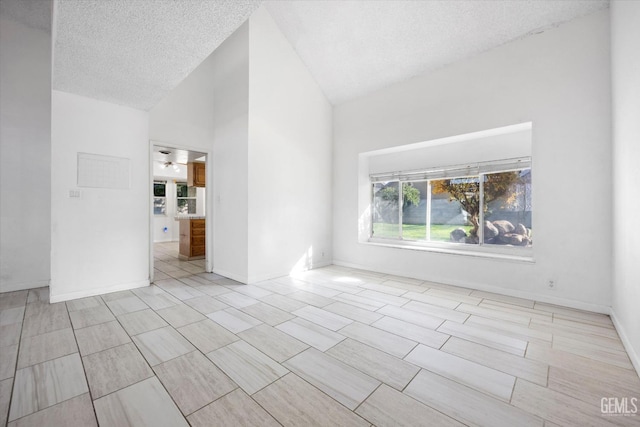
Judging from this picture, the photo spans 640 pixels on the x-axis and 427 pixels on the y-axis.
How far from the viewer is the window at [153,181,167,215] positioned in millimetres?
→ 9609

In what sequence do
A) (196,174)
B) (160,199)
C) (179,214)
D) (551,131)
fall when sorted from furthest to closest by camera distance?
(160,199) → (179,214) → (196,174) → (551,131)

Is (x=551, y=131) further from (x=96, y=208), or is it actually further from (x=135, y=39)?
(x=96, y=208)

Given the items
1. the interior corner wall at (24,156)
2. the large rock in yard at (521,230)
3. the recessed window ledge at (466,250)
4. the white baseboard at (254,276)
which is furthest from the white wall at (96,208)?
the large rock in yard at (521,230)

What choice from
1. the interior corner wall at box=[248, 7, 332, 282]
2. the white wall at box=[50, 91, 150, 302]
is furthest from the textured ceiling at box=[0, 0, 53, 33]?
the interior corner wall at box=[248, 7, 332, 282]

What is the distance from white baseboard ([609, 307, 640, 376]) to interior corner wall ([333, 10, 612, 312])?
331 mm

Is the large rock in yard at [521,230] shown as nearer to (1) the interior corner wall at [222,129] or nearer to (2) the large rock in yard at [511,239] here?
(2) the large rock in yard at [511,239]

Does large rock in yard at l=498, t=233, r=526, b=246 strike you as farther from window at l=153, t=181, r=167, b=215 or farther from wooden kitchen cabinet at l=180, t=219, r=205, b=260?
window at l=153, t=181, r=167, b=215

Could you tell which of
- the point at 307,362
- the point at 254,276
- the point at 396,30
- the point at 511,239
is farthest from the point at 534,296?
the point at 396,30

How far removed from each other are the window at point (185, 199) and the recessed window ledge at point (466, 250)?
7.66 m

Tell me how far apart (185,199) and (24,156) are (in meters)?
6.30

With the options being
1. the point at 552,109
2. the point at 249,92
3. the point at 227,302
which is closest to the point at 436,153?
the point at 552,109

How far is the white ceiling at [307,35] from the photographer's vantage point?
1.95 meters

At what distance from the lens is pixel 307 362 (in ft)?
6.35

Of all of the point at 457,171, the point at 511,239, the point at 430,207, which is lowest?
the point at 511,239
